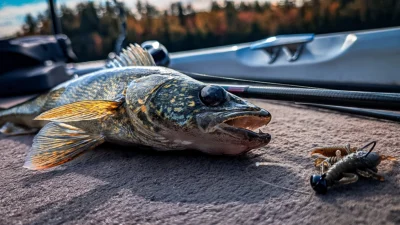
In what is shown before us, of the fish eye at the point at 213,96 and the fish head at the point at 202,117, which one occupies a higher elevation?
the fish eye at the point at 213,96

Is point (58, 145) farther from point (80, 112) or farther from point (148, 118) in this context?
point (148, 118)

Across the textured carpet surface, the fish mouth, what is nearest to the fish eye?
the fish mouth

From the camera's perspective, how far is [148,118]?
2193 mm

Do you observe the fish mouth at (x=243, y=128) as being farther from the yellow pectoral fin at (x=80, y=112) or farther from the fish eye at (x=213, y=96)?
the yellow pectoral fin at (x=80, y=112)

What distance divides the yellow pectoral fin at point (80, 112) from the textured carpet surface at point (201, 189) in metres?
0.31

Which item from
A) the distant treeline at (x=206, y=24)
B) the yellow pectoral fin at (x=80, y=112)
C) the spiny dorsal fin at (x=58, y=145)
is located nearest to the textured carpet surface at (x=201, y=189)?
the spiny dorsal fin at (x=58, y=145)

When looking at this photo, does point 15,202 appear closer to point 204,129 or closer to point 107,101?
point 107,101

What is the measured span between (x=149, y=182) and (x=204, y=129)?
1.31 ft

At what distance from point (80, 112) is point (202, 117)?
0.80 metres

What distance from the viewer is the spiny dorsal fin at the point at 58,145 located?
223cm

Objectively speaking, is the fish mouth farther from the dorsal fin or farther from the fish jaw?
the dorsal fin

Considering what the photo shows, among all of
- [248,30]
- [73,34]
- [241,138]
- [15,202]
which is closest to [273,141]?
[241,138]

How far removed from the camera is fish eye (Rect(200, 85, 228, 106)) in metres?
2.03

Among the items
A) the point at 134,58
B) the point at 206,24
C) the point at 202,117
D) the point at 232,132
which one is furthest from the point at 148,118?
the point at 206,24
